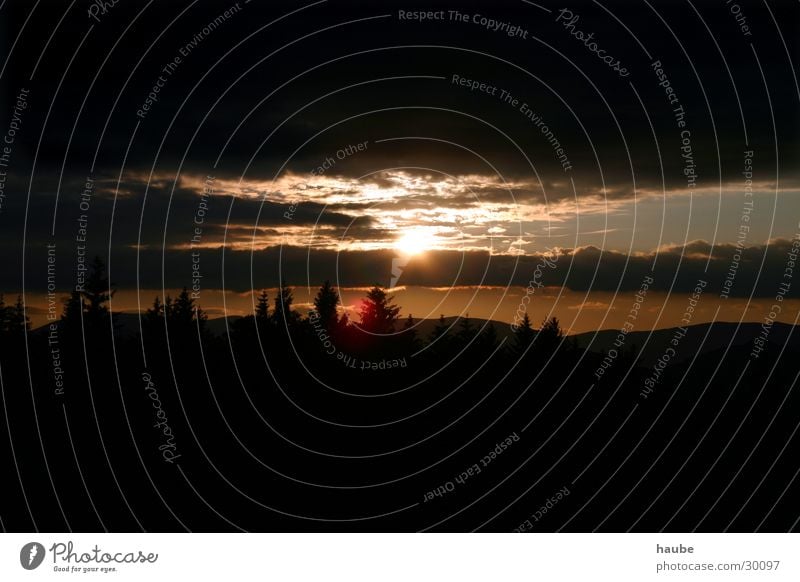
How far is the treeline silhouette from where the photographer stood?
11.6 metres

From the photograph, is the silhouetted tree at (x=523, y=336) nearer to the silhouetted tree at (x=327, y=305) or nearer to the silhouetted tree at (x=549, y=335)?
the silhouetted tree at (x=549, y=335)

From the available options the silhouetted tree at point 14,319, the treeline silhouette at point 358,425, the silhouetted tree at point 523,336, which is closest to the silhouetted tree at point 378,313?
the treeline silhouette at point 358,425

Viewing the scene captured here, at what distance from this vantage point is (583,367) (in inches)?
488

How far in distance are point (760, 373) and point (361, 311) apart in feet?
14.8

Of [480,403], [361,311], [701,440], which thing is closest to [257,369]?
[361,311]

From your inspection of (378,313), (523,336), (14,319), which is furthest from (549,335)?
(14,319)

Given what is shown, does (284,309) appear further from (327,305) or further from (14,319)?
(14,319)

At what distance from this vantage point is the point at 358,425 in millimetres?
12234
